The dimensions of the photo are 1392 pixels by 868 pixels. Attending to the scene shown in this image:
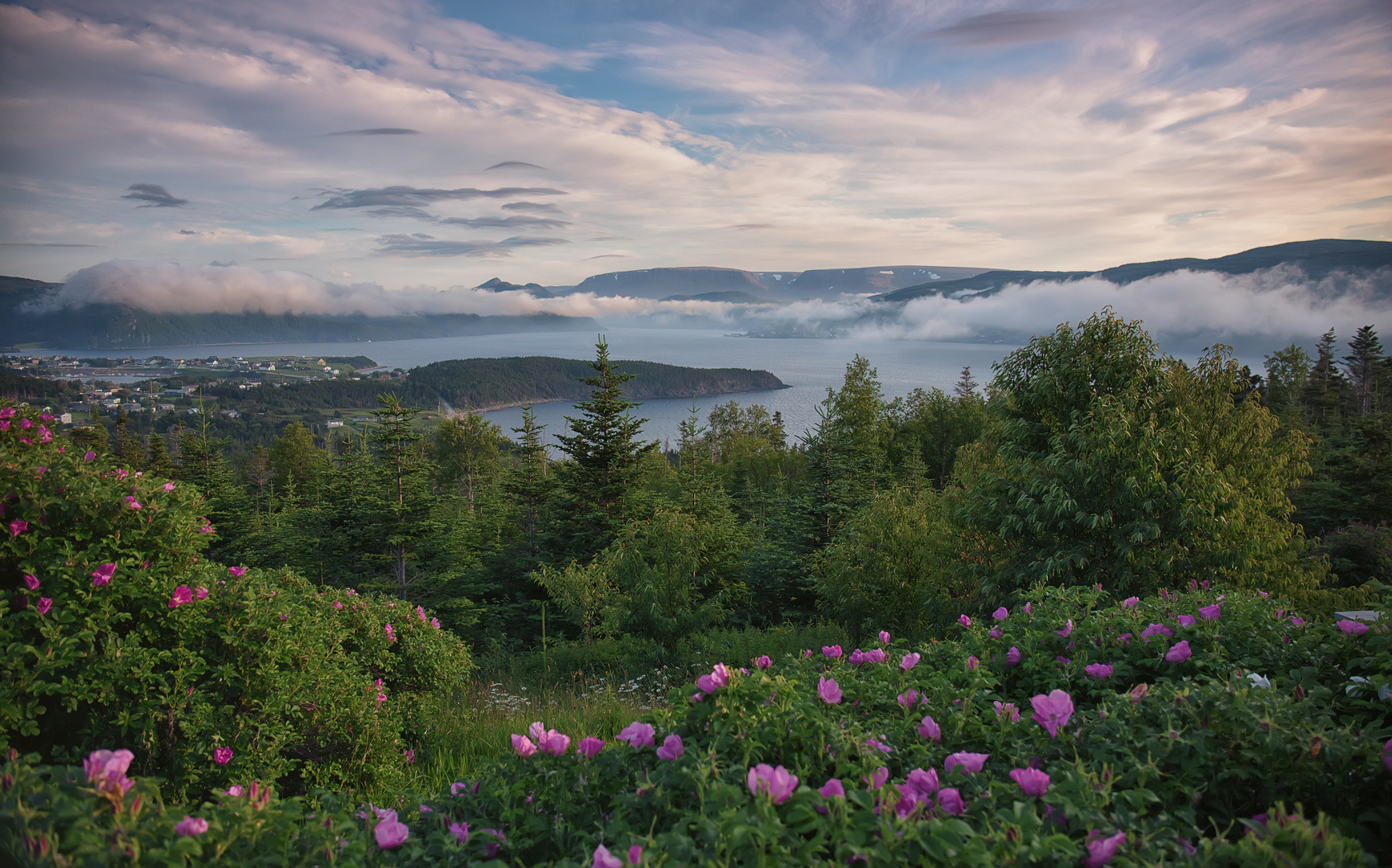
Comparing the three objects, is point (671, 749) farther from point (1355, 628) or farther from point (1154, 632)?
point (1355, 628)

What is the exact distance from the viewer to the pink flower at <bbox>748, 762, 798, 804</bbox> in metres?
1.70

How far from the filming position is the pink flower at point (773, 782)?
170 cm

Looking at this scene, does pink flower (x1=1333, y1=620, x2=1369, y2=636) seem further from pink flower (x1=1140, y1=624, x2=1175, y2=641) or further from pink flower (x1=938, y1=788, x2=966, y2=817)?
pink flower (x1=938, y1=788, x2=966, y2=817)

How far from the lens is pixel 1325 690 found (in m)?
2.36

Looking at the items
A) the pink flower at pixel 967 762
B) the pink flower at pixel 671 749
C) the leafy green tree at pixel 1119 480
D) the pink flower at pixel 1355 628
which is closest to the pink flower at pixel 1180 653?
the pink flower at pixel 1355 628

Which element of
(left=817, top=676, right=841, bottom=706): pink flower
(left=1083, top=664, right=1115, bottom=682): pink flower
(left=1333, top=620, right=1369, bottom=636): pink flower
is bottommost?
(left=1083, top=664, right=1115, bottom=682): pink flower

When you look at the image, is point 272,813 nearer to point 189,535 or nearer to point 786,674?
point 786,674

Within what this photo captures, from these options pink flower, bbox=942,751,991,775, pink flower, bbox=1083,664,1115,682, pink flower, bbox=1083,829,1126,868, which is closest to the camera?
pink flower, bbox=1083,829,1126,868

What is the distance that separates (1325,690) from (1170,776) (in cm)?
84

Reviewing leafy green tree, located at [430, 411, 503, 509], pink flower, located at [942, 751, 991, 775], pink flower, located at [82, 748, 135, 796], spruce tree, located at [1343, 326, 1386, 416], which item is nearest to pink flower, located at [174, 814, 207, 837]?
pink flower, located at [82, 748, 135, 796]

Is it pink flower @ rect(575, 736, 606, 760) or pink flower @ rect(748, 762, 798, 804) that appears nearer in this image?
pink flower @ rect(748, 762, 798, 804)

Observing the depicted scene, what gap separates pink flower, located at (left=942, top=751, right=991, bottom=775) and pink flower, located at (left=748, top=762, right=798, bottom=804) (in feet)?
2.26

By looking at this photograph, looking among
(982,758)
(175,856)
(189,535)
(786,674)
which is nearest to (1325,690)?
(982,758)

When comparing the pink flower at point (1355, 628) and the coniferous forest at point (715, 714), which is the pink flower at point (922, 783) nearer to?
the coniferous forest at point (715, 714)
